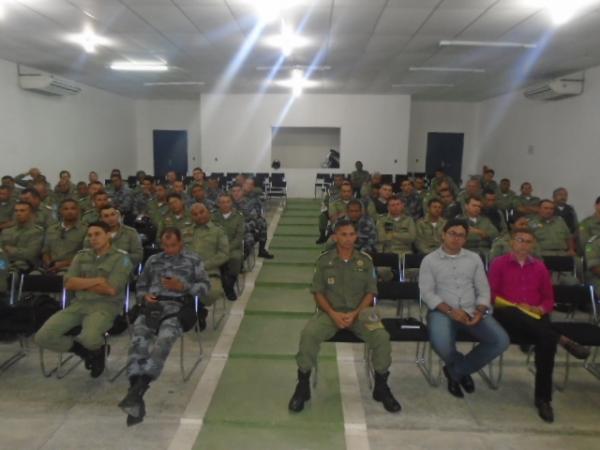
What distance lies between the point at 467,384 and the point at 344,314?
1042 mm

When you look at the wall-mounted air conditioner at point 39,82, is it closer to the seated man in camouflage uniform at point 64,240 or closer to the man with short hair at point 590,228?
Result: the seated man in camouflage uniform at point 64,240

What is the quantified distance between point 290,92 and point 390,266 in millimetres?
8342

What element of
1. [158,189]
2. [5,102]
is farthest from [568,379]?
[5,102]

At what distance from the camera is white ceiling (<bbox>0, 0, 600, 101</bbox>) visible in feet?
15.5

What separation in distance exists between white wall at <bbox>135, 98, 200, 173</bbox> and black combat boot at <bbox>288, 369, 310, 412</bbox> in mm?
11714

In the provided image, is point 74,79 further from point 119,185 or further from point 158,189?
point 158,189

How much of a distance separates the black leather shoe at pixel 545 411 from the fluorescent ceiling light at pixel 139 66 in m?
7.20

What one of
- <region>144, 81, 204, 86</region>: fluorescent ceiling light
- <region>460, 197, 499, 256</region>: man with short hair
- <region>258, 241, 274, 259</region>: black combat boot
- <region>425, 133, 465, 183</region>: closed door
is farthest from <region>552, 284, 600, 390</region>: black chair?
<region>425, 133, 465, 183</region>: closed door

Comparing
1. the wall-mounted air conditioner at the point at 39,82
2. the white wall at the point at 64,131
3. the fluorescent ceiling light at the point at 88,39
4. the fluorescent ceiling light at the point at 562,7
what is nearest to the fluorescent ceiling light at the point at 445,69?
the fluorescent ceiling light at the point at 562,7

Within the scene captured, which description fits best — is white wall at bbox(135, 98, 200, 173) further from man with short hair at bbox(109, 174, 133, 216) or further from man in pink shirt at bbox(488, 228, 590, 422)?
man in pink shirt at bbox(488, 228, 590, 422)

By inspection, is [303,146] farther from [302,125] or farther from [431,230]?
[431,230]

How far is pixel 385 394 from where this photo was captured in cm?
320

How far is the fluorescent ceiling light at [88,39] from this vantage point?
5.80 m

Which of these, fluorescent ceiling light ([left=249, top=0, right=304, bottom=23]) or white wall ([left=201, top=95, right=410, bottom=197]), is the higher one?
fluorescent ceiling light ([left=249, top=0, right=304, bottom=23])
